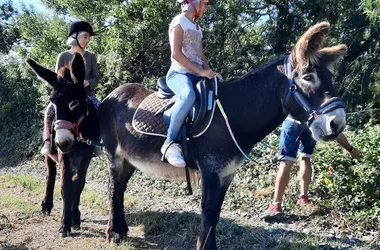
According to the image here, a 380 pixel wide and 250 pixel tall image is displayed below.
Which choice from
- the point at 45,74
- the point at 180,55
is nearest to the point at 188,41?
the point at 180,55

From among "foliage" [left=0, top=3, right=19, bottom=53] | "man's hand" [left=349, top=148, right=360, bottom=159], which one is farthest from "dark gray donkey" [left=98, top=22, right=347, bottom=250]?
"foliage" [left=0, top=3, right=19, bottom=53]

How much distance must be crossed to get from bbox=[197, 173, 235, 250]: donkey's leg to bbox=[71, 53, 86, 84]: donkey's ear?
2.02m

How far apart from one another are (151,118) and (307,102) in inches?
61.3

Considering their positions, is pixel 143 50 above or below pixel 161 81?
above

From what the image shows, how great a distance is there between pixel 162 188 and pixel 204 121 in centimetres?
424

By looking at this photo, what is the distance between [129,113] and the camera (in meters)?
4.31

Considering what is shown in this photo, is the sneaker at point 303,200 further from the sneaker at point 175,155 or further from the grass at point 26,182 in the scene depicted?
the grass at point 26,182

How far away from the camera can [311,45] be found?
318 cm

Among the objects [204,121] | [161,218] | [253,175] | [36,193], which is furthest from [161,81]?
[36,193]

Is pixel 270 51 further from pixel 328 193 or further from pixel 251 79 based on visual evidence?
pixel 251 79

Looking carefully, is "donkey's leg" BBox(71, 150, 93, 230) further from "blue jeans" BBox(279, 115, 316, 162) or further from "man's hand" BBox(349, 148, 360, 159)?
"man's hand" BBox(349, 148, 360, 159)

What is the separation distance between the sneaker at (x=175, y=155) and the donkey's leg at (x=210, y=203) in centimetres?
27

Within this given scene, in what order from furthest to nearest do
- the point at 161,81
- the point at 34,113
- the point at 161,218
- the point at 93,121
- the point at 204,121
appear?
the point at 34,113 → the point at 161,218 → the point at 93,121 → the point at 161,81 → the point at 204,121

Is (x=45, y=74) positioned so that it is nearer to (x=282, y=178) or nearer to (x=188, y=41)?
(x=188, y=41)
